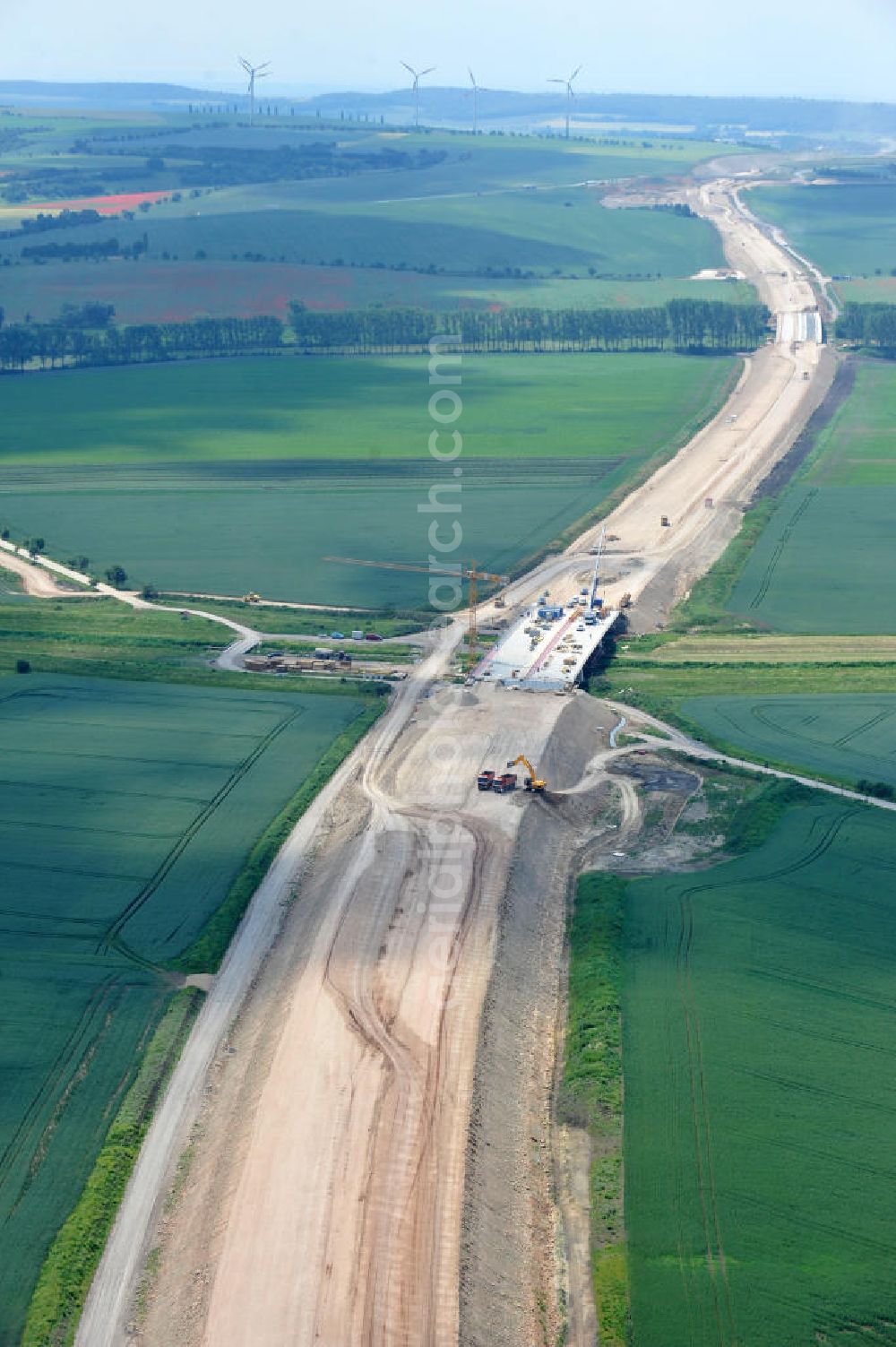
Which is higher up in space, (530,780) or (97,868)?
(530,780)

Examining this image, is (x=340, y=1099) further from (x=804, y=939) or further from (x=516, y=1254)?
(x=804, y=939)

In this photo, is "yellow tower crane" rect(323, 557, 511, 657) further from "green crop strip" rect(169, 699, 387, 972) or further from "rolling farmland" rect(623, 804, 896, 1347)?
"rolling farmland" rect(623, 804, 896, 1347)

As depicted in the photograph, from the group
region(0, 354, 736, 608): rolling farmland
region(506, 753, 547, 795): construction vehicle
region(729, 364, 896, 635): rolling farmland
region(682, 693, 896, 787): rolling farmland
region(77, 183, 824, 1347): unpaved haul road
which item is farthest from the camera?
region(0, 354, 736, 608): rolling farmland

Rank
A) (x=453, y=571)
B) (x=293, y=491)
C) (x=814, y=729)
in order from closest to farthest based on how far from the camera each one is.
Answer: (x=814, y=729)
(x=453, y=571)
(x=293, y=491)

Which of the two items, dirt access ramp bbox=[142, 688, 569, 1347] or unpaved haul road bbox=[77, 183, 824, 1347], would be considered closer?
dirt access ramp bbox=[142, 688, 569, 1347]

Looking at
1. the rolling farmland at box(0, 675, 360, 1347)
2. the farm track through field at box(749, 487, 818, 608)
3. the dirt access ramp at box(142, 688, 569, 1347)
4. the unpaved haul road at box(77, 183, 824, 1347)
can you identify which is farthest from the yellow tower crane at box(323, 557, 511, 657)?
the dirt access ramp at box(142, 688, 569, 1347)

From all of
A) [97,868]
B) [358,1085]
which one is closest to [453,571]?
[97,868]

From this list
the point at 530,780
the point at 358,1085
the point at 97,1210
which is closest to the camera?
the point at 97,1210

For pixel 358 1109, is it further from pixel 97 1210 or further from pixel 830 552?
pixel 830 552
